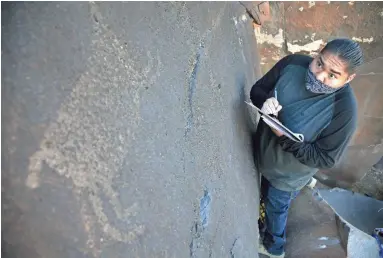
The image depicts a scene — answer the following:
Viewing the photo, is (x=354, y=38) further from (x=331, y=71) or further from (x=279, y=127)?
(x=279, y=127)

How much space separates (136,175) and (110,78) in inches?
10.2

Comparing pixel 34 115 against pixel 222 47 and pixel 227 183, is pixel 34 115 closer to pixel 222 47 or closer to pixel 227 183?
pixel 227 183

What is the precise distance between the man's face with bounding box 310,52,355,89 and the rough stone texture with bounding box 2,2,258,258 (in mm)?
445

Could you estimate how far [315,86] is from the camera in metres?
1.81

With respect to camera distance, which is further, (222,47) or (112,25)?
(222,47)

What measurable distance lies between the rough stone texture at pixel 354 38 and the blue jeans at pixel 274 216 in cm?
101

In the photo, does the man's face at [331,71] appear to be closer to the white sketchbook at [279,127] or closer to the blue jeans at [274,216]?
the white sketchbook at [279,127]

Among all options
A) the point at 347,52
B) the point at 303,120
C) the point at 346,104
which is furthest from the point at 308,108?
the point at 347,52

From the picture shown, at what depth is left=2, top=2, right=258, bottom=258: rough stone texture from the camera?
32.6 inches

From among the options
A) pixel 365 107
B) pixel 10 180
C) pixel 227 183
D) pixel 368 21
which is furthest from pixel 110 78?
pixel 365 107

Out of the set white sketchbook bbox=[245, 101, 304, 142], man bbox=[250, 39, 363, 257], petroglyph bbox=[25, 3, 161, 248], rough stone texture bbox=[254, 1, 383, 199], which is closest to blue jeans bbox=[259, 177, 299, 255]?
man bbox=[250, 39, 363, 257]

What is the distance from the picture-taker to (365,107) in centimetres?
339

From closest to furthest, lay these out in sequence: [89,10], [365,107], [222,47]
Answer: [89,10], [222,47], [365,107]

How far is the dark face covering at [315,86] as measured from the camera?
5.83ft
